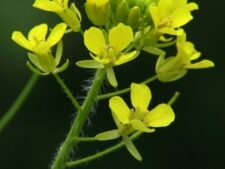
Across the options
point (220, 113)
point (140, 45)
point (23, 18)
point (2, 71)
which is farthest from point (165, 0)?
point (220, 113)

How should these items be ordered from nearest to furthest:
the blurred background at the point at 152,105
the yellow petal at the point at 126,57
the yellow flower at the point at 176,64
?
1. the yellow petal at the point at 126,57
2. the yellow flower at the point at 176,64
3. the blurred background at the point at 152,105

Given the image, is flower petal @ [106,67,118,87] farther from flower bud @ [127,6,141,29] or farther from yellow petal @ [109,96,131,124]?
flower bud @ [127,6,141,29]

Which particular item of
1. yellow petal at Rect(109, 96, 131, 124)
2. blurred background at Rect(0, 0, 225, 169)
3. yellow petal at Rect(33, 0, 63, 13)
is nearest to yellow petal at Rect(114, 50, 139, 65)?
yellow petal at Rect(109, 96, 131, 124)

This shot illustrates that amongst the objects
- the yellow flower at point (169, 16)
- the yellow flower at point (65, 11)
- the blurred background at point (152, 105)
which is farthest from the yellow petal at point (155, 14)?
the blurred background at point (152, 105)

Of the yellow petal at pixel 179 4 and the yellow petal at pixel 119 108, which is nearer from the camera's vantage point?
the yellow petal at pixel 119 108

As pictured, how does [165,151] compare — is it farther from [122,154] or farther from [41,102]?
[41,102]

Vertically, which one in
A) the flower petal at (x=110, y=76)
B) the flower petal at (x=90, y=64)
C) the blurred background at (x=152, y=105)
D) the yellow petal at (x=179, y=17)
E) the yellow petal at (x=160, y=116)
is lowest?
the blurred background at (x=152, y=105)

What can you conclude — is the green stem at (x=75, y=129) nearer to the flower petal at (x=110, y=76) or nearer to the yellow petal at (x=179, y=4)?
the flower petal at (x=110, y=76)

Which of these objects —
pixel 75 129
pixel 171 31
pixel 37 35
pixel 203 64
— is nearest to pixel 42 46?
pixel 37 35
